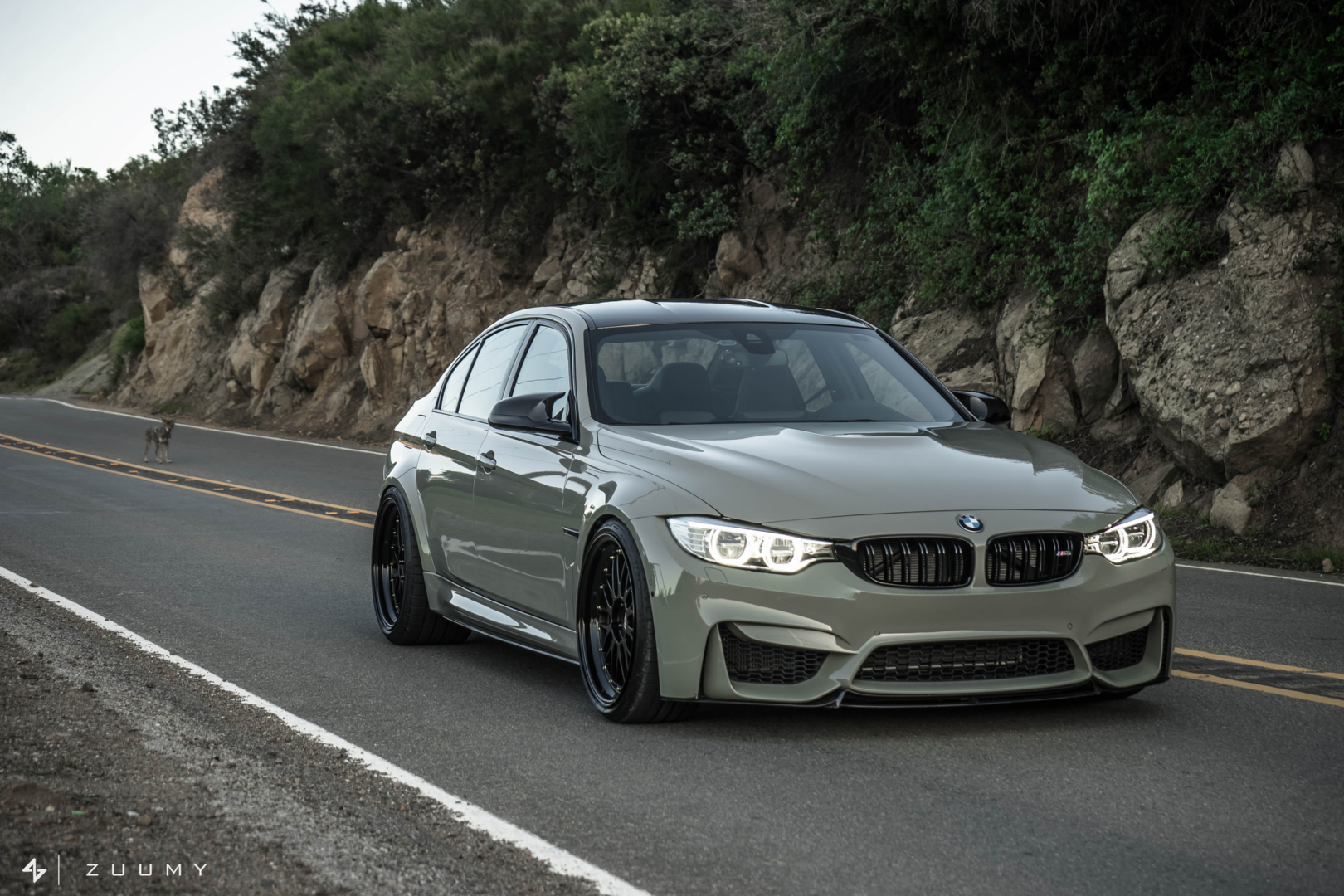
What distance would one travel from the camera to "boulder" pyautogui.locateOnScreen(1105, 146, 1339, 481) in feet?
43.9

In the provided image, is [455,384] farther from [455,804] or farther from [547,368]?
[455,804]

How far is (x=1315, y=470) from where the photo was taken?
13.1m

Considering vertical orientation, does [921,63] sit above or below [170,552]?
above

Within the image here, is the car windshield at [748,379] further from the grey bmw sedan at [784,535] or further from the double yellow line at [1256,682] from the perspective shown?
the double yellow line at [1256,682]

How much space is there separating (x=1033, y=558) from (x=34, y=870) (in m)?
3.39

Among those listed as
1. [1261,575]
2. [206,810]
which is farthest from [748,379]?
[1261,575]

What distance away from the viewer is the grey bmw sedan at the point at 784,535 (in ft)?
17.3

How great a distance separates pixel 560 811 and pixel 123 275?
2157 inches

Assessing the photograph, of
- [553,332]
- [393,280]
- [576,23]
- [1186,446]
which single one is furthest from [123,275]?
[553,332]

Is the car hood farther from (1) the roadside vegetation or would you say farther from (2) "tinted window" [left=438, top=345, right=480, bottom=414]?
(1) the roadside vegetation

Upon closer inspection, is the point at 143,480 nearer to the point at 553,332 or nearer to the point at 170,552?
the point at 170,552

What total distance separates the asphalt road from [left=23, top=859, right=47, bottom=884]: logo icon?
1.33 meters

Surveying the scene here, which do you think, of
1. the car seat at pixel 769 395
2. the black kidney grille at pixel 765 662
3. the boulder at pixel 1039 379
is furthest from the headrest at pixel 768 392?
the boulder at pixel 1039 379

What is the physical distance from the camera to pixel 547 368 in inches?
283
